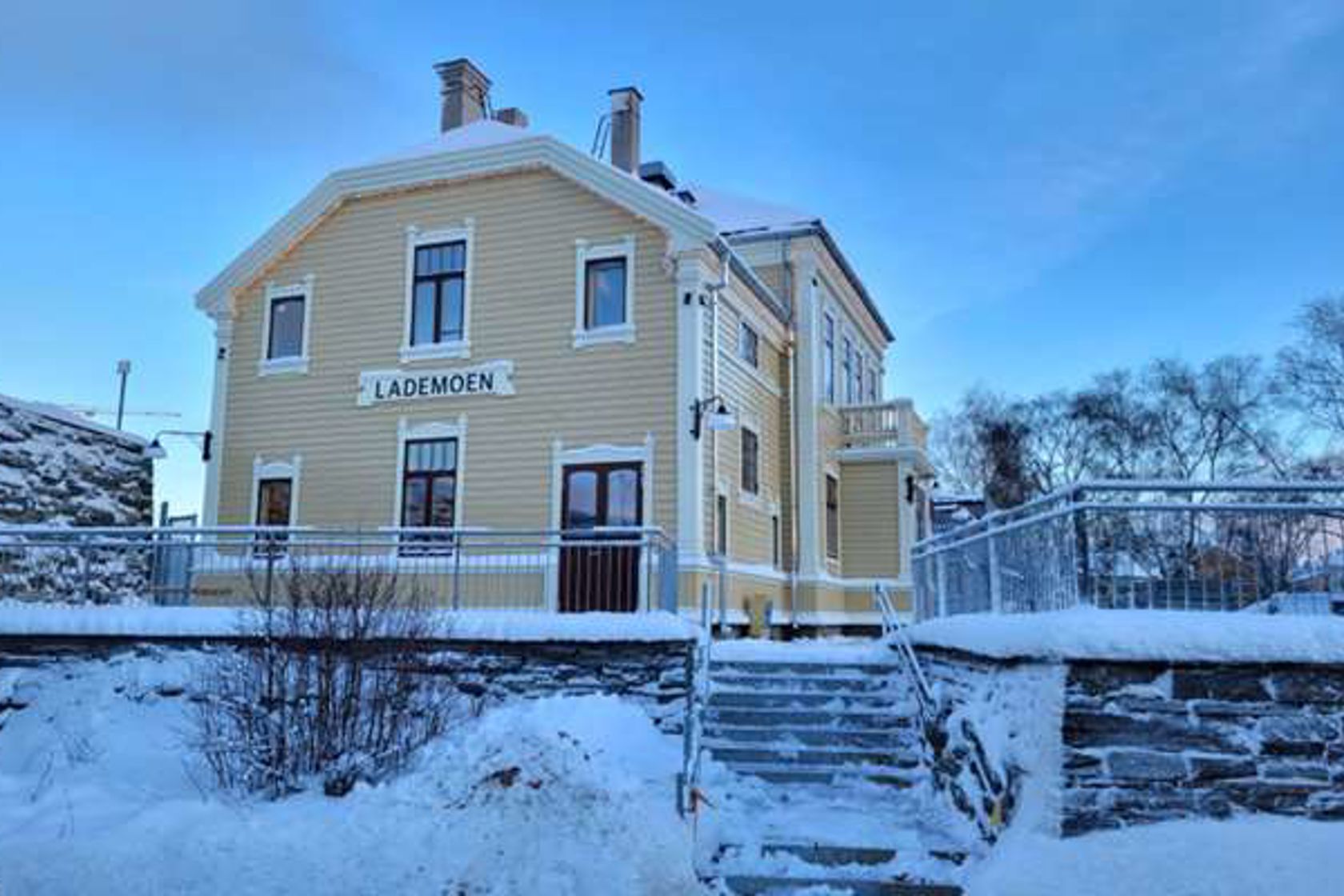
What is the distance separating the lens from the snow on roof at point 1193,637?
20.7 feet

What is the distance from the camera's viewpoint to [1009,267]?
95.2ft

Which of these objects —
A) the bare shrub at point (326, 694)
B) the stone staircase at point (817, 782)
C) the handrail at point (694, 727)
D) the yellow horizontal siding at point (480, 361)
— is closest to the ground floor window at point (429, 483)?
the yellow horizontal siding at point (480, 361)

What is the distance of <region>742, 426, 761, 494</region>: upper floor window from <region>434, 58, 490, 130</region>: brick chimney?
8.21m

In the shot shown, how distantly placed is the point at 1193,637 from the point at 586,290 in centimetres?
1071

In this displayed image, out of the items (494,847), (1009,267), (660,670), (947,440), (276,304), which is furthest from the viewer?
(947,440)

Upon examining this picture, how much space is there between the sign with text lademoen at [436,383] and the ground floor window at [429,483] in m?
0.77

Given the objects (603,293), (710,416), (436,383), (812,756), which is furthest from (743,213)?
(812,756)

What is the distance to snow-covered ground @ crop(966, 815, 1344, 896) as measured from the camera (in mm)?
5906

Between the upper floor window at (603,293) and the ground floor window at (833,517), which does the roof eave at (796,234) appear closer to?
the ground floor window at (833,517)

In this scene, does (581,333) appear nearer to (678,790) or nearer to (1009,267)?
(678,790)

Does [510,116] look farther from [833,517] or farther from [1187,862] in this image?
[1187,862]

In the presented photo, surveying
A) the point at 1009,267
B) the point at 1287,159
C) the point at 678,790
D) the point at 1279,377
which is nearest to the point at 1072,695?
the point at 678,790

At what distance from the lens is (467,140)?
16984 millimetres

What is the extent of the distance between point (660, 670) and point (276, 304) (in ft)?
36.6
